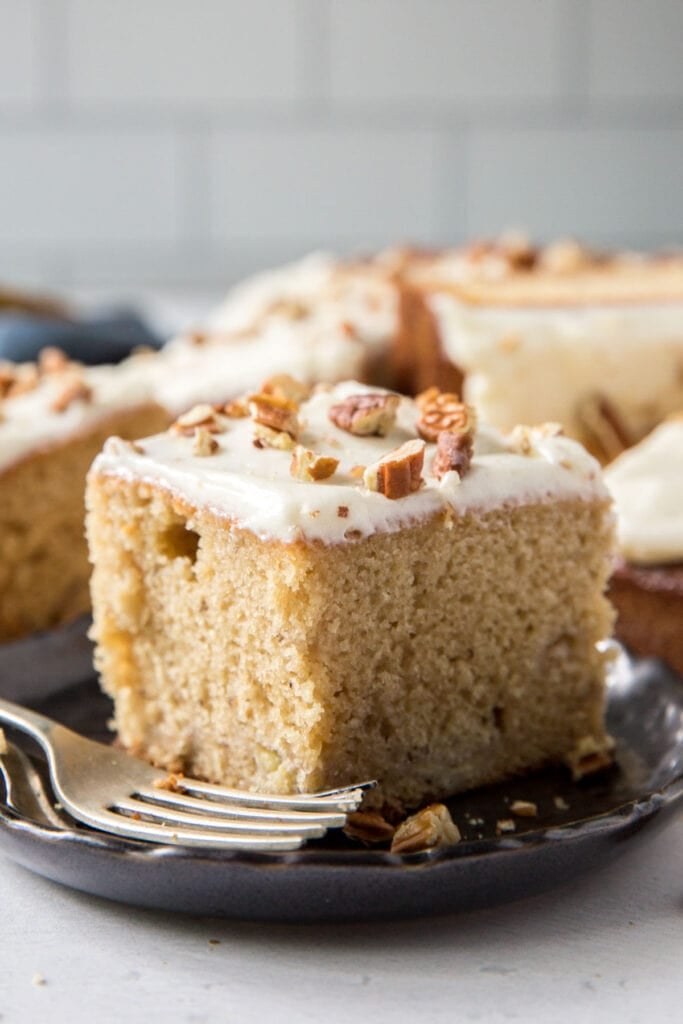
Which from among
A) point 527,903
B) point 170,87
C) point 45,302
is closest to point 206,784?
point 527,903

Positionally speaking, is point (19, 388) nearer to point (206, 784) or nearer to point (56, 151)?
point (206, 784)

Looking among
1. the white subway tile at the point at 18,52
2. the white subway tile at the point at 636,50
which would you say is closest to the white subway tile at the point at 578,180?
the white subway tile at the point at 636,50

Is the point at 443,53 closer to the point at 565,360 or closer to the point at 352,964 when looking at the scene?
the point at 565,360

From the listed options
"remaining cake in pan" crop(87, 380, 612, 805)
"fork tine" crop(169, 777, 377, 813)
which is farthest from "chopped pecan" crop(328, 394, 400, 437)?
"fork tine" crop(169, 777, 377, 813)

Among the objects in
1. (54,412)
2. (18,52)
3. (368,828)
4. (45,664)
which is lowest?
(45,664)

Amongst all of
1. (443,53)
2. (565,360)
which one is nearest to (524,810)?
(565,360)

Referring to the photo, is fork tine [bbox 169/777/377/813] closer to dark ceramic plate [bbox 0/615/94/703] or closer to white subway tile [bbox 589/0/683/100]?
dark ceramic plate [bbox 0/615/94/703]
